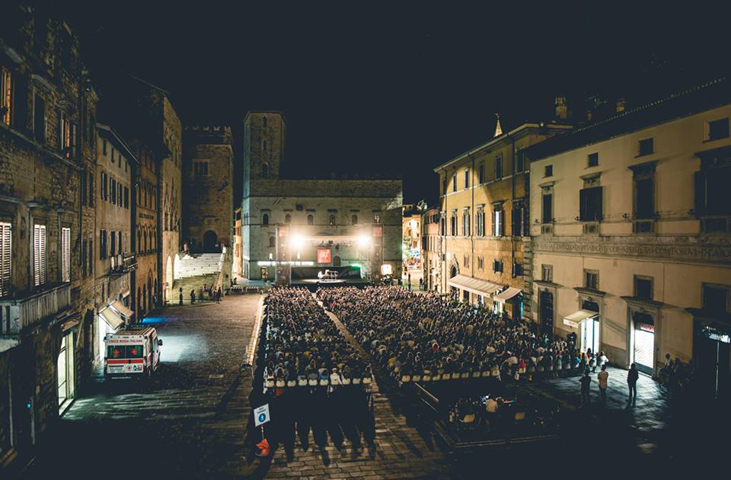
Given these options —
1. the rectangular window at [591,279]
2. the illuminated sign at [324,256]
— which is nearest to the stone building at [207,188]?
the illuminated sign at [324,256]

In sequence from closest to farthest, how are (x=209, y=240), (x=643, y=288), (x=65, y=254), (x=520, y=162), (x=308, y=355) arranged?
(x=65, y=254) → (x=308, y=355) → (x=643, y=288) → (x=520, y=162) → (x=209, y=240)

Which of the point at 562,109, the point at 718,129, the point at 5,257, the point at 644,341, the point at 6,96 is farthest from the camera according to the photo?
the point at 562,109

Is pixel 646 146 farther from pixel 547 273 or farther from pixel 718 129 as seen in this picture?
pixel 547 273

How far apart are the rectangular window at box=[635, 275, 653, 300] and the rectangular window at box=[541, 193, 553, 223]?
279 inches

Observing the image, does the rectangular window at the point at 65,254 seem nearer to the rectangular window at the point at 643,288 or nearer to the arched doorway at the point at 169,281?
the rectangular window at the point at 643,288

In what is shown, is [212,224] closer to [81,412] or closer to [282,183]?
[282,183]

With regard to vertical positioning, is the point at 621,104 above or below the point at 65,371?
above

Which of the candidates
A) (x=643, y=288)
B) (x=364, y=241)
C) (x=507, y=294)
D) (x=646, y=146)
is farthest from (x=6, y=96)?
(x=364, y=241)

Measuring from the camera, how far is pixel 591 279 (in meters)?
22.9

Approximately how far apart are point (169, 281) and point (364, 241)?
2454 centimetres

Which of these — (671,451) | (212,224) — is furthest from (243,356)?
(212,224)

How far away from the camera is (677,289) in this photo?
17.9 meters

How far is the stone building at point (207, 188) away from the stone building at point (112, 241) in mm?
28540

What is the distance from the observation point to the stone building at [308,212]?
205 ft
